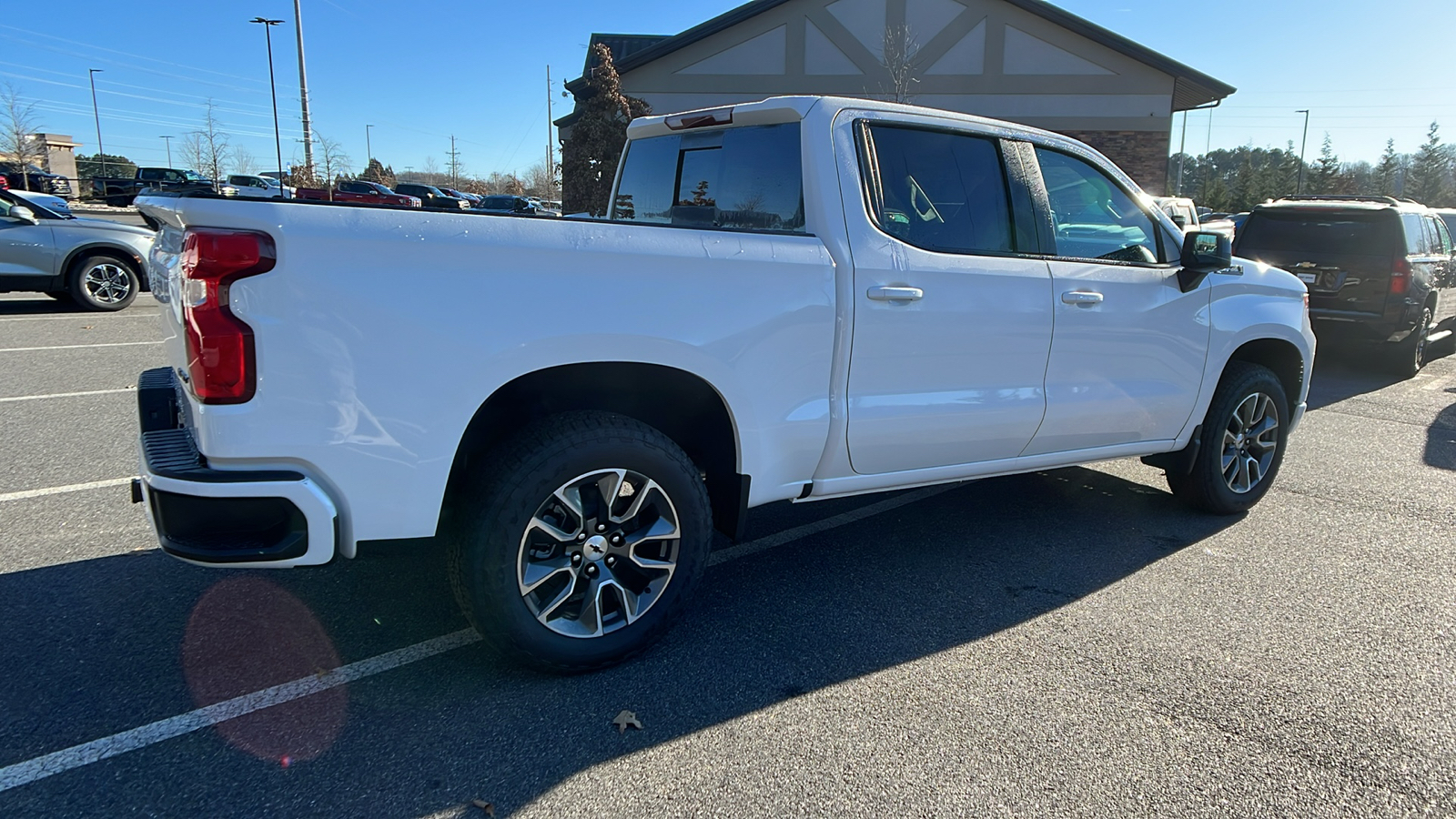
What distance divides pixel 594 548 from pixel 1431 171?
11555cm

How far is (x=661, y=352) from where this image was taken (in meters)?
3.02

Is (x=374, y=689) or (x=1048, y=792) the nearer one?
(x=1048, y=792)

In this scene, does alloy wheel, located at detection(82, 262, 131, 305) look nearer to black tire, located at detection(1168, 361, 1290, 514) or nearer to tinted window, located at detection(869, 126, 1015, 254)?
tinted window, located at detection(869, 126, 1015, 254)

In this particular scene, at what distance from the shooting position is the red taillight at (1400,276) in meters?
9.52

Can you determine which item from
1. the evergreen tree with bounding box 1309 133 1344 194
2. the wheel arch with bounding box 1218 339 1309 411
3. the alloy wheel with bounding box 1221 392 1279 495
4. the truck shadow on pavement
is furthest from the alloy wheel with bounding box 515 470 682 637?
the evergreen tree with bounding box 1309 133 1344 194

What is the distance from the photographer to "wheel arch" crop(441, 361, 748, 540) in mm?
3072

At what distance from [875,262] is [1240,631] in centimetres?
209

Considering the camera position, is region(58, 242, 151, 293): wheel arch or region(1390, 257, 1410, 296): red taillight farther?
region(58, 242, 151, 293): wheel arch

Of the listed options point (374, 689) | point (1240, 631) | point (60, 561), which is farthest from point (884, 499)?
point (60, 561)

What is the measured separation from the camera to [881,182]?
11.9 feet

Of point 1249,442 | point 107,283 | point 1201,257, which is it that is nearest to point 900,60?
point 107,283

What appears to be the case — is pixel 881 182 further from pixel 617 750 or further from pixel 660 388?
pixel 617 750

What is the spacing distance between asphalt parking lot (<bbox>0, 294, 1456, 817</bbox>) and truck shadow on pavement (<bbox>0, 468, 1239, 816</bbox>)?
1 centimetres

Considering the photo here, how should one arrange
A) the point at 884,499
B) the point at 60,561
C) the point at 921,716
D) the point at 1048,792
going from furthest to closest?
the point at 884,499 → the point at 60,561 → the point at 921,716 → the point at 1048,792
